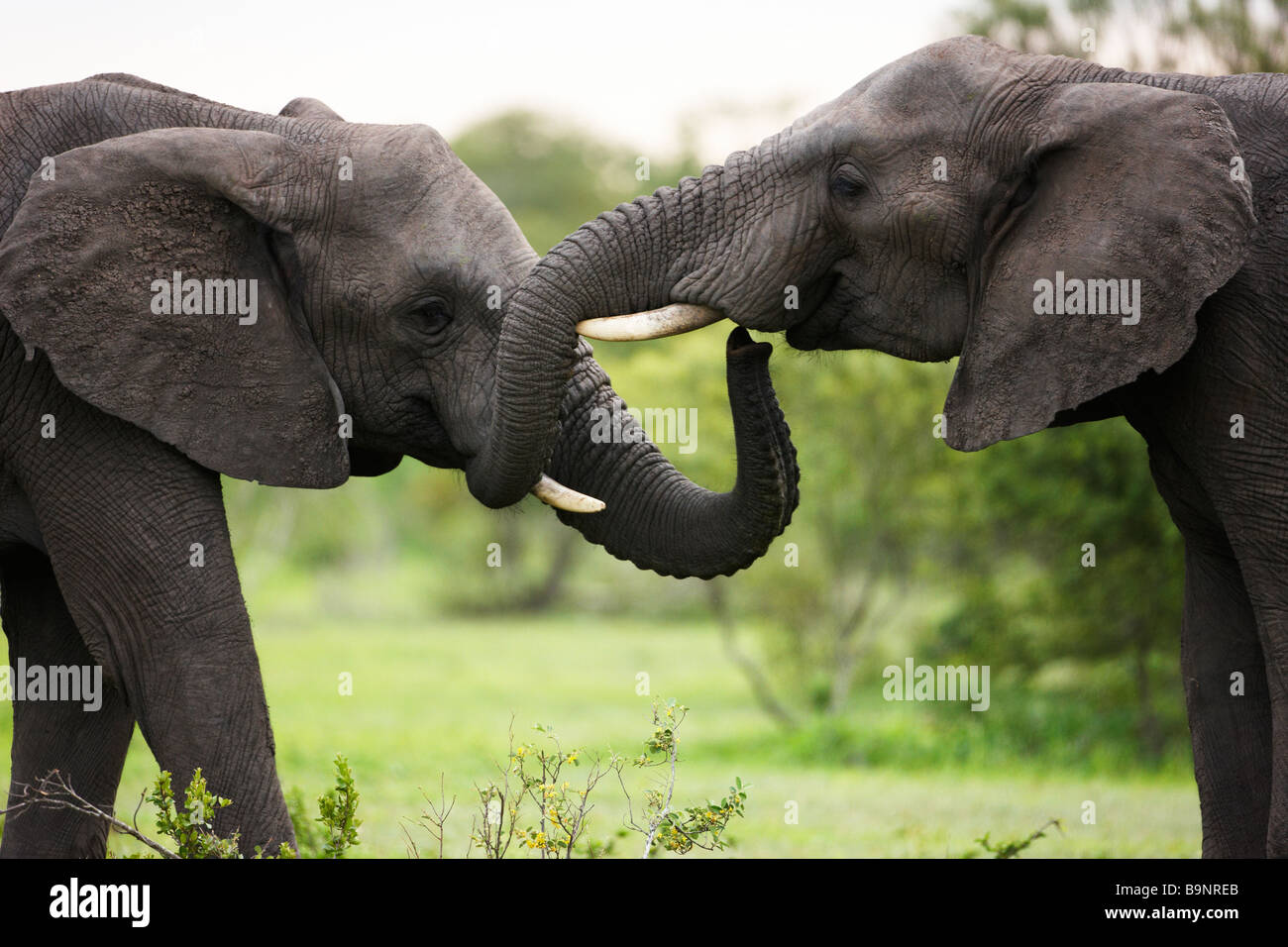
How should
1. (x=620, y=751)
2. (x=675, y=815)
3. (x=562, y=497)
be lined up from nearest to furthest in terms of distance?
(x=675, y=815) < (x=562, y=497) < (x=620, y=751)

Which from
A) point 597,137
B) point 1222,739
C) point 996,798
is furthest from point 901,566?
point 597,137

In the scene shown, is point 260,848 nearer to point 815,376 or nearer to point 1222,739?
point 1222,739

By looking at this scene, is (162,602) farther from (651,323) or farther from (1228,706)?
(1228,706)

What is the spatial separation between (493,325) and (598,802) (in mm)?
6343

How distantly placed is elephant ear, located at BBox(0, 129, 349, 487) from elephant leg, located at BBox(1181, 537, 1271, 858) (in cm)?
324

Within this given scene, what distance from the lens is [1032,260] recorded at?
16.9 ft

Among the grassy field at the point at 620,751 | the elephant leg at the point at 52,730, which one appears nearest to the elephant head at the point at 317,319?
the elephant leg at the point at 52,730

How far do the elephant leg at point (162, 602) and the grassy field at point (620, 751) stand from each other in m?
1.23

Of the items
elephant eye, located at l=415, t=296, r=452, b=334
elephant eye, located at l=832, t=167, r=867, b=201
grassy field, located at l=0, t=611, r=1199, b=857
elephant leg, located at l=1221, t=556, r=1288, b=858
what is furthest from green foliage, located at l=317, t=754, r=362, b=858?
elephant leg, located at l=1221, t=556, r=1288, b=858

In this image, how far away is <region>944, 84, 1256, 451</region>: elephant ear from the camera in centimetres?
493

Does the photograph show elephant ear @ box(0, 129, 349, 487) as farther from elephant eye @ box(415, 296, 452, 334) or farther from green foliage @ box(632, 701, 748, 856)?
green foliage @ box(632, 701, 748, 856)

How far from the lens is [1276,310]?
16.6 ft

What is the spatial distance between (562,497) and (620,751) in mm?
8099

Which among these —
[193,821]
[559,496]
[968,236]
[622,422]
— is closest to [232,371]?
[559,496]
